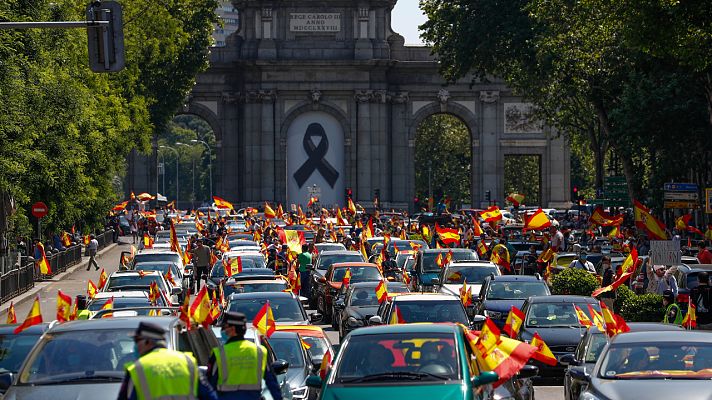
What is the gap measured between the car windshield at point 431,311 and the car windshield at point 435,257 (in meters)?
14.5

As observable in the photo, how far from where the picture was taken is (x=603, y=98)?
2315 inches

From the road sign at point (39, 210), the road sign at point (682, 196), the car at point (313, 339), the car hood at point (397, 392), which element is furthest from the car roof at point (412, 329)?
the road sign at point (39, 210)

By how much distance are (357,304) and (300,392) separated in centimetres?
1109

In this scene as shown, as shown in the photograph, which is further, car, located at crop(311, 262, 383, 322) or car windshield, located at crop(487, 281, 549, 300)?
car, located at crop(311, 262, 383, 322)

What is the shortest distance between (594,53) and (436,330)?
40389mm

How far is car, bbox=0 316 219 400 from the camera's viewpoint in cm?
1382

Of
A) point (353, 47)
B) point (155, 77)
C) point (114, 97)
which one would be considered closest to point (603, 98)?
point (114, 97)

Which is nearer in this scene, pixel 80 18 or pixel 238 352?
pixel 238 352

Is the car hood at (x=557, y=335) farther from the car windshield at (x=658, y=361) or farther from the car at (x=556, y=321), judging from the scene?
the car windshield at (x=658, y=361)

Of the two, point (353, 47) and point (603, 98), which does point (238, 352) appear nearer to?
point (603, 98)

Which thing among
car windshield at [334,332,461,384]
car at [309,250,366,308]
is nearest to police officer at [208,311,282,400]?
car windshield at [334,332,461,384]

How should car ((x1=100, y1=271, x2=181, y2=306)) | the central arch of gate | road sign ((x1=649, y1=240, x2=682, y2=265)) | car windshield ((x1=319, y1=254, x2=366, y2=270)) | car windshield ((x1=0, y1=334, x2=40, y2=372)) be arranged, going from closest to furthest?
car windshield ((x1=0, y1=334, x2=40, y2=372)) < car ((x1=100, y1=271, x2=181, y2=306)) < road sign ((x1=649, y1=240, x2=682, y2=265)) < car windshield ((x1=319, y1=254, x2=366, y2=270)) < the central arch of gate

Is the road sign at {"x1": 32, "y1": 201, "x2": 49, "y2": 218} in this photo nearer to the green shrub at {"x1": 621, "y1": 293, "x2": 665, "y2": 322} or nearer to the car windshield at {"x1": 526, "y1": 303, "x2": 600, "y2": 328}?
the green shrub at {"x1": 621, "y1": 293, "x2": 665, "y2": 322}

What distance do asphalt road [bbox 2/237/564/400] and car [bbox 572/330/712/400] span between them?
598 centimetres
